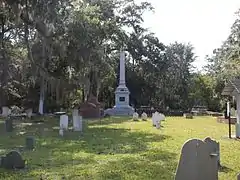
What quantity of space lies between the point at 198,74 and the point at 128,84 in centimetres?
1552

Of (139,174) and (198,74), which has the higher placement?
(198,74)

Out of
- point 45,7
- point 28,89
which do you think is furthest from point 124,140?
point 28,89

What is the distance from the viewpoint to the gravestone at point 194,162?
7043 mm

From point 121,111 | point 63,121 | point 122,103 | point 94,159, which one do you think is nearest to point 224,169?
point 94,159

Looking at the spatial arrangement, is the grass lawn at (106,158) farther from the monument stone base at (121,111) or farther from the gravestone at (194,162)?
the monument stone base at (121,111)

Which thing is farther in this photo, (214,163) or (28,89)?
(28,89)

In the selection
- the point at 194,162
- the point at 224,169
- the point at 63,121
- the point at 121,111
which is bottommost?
the point at 224,169

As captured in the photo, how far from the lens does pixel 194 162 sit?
23.4 feet

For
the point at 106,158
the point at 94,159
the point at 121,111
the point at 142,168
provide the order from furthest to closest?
the point at 121,111, the point at 106,158, the point at 94,159, the point at 142,168

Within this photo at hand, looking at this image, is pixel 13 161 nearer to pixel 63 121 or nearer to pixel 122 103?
pixel 63 121

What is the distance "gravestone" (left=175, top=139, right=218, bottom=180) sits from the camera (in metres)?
7.04

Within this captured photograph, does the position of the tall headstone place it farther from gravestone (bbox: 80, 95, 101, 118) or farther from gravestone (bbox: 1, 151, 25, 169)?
gravestone (bbox: 1, 151, 25, 169)

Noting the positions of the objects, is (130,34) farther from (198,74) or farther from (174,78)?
(198,74)

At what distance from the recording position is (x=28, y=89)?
147 ft
